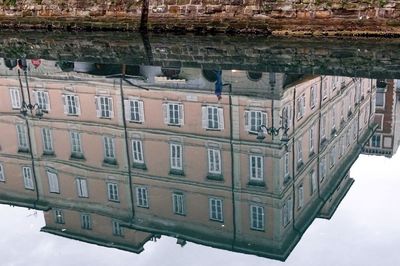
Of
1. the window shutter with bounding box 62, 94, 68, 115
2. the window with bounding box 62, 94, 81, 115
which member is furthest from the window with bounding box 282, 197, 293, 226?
the window shutter with bounding box 62, 94, 68, 115

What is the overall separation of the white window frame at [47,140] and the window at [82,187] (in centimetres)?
367

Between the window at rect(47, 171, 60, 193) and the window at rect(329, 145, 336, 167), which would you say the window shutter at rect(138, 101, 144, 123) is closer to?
the window at rect(47, 171, 60, 193)

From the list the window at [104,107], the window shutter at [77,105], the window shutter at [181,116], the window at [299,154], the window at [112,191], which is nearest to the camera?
the window at [112,191]

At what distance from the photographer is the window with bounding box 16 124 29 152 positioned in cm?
2224

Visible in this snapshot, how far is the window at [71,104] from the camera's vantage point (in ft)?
84.2

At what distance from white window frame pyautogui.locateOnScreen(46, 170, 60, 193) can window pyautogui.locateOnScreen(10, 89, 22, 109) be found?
769 cm

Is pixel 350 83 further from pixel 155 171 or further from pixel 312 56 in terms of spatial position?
pixel 155 171

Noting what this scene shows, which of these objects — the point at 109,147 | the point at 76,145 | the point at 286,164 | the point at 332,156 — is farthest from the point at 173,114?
A: the point at 332,156

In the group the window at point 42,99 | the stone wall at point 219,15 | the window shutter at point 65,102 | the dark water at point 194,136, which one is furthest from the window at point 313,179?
the stone wall at point 219,15

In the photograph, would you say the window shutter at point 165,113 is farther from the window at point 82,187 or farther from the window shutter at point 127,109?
the window at point 82,187

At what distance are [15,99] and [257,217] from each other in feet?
50.3

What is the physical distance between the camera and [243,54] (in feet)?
104

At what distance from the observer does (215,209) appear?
16.7m

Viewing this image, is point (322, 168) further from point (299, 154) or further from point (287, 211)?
point (287, 211)
